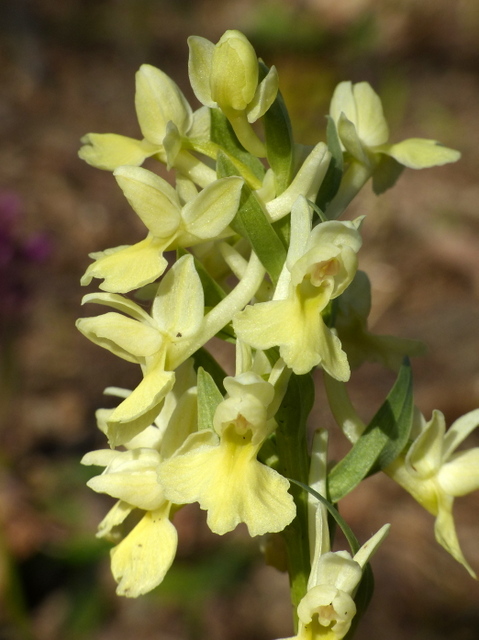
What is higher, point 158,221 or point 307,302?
point 158,221

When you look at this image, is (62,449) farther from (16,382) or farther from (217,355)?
(217,355)

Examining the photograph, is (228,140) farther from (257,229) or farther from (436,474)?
(436,474)

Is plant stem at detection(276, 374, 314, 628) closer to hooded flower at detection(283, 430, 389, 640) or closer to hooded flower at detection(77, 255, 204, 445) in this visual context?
hooded flower at detection(283, 430, 389, 640)

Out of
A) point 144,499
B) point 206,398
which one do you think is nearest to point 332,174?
point 206,398

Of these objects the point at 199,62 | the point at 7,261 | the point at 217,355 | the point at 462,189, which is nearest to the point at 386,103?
the point at 462,189

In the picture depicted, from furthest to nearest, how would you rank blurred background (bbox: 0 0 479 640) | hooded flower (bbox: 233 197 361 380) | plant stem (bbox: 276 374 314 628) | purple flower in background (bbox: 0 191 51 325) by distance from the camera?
1. blurred background (bbox: 0 0 479 640)
2. purple flower in background (bbox: 0 191 51 325)
3. plant stem (bbox: 276 374 314 628)
4. hooded flower (bbox: 233 197 361 380)

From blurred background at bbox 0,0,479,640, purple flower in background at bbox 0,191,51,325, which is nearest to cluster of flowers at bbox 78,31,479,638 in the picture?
blurred background at bbox 0,0,479,640
